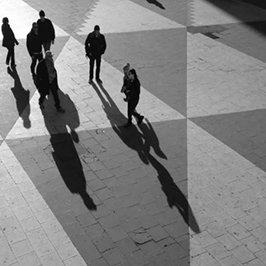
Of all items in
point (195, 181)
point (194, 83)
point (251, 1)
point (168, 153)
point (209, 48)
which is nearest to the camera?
point (195, 181)

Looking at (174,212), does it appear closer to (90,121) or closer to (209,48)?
(90,121)

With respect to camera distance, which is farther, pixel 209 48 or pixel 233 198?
pixel 209 48

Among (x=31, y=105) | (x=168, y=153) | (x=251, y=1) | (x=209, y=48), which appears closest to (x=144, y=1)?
(x=251, y=1)

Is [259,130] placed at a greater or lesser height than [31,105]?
greater

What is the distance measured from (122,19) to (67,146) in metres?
10.3

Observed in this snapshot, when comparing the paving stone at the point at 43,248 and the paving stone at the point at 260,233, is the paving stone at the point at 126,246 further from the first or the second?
the paving stone at the point at 260,233

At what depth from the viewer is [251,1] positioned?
2241cm

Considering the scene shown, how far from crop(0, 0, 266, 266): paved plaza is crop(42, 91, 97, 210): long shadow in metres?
0.03

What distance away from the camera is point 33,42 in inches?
537

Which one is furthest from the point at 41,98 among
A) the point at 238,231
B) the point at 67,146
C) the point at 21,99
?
the point at 238,231

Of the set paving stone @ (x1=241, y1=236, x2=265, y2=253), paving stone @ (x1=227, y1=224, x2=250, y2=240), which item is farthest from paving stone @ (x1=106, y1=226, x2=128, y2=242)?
paving stone @ (x1=241, y1=236, x2=265, y2=253)

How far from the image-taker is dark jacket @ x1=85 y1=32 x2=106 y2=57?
13328 millimetres

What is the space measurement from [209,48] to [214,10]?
17.0 feet

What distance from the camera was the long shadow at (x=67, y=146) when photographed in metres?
9.73
